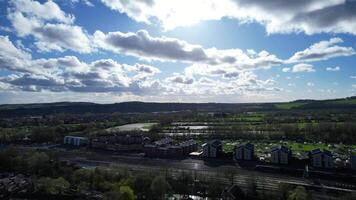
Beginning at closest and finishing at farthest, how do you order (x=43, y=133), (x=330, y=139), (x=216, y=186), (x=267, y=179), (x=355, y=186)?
(x=216, y=186) < (x=355, y=186) < (x=267, y=179) < (x=330, y=139) < (x=43, y=133)

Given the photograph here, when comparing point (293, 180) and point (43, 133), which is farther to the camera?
point (43, 133)

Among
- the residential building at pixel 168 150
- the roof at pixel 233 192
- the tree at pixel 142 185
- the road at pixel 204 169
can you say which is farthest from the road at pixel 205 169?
the tree at pixel 142 185

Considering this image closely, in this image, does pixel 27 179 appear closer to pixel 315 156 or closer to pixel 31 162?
pixel 31 162

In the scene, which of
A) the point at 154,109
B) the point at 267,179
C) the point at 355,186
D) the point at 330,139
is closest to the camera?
the point at 355,186

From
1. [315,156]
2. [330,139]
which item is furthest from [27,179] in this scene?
[330,139]
